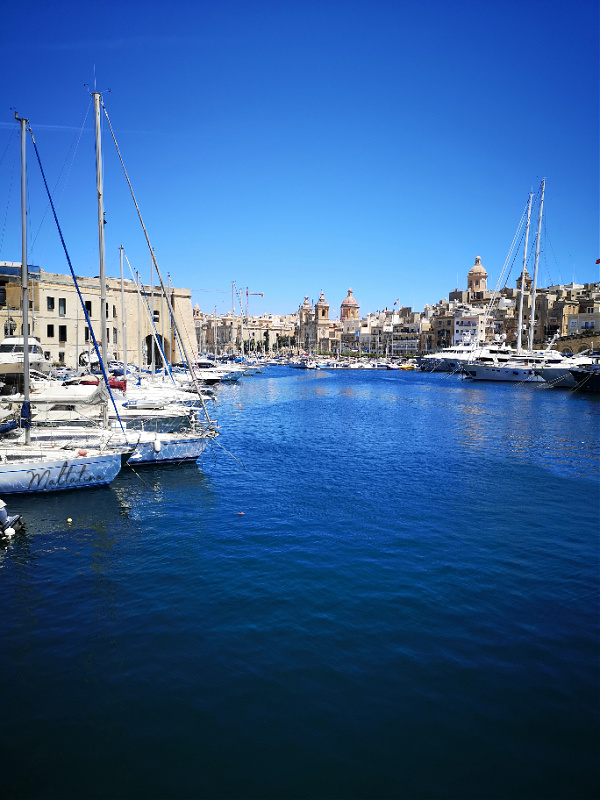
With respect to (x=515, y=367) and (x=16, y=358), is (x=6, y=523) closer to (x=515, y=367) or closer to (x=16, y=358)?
(x=16, y=358)

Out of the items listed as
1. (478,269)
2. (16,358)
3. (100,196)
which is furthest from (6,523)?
(478,269)

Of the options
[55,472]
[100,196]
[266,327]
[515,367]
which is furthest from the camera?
[266,327]

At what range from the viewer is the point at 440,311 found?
154 m

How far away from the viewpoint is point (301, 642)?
8742 mm

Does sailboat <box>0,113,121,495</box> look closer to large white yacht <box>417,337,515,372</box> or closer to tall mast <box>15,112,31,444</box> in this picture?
tall mast <box>15,112,31,444</box>

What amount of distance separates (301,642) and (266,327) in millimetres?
193827

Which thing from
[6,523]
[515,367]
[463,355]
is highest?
[463,355]

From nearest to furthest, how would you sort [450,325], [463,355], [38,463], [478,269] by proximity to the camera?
[38,463]
[463,355]
[450,325]
[478,269]

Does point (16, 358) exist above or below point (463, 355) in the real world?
below

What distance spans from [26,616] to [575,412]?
39.0 meters

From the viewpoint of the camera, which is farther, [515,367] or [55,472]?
[515,367]

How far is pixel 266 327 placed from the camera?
655 feet

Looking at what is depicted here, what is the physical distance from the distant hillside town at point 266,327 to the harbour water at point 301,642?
29.4ft

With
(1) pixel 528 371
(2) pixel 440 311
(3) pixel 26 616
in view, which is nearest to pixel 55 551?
(3) pixel 26 616
